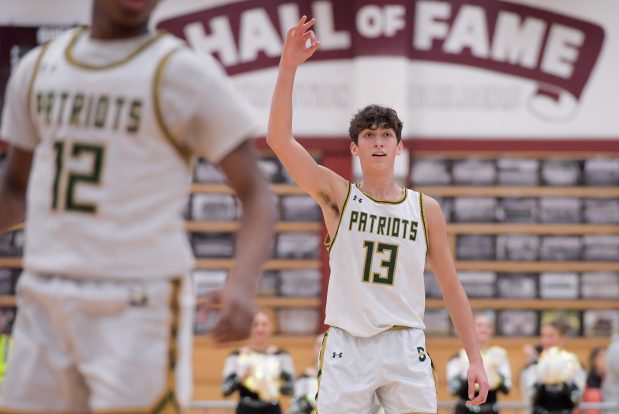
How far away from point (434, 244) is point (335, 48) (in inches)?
324

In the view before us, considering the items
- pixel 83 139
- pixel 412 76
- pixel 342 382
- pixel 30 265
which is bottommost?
pixel 342 382

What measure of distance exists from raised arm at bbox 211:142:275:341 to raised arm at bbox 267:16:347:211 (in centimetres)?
129

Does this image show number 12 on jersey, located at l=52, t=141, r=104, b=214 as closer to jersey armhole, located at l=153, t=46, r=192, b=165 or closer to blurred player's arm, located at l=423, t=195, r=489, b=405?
jersey armhole, located at l=153, t=46, r=192, b=165

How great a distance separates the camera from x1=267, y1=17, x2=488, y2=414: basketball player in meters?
6.16

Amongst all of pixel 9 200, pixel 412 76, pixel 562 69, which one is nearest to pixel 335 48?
pixel 412 76

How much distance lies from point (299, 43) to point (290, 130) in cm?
95

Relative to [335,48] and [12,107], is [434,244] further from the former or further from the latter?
[335,48]

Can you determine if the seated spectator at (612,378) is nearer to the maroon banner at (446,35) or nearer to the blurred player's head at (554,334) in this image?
the blurred player's head at (554,334)

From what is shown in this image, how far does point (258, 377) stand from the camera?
485 inches

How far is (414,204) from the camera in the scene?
21.1 feet

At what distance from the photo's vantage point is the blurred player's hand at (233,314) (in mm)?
3396

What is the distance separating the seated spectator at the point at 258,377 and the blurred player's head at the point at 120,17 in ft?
28.5

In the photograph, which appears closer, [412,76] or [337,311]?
[337,311]

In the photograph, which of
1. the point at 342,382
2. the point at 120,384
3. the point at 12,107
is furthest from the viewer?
the point at 342,382
